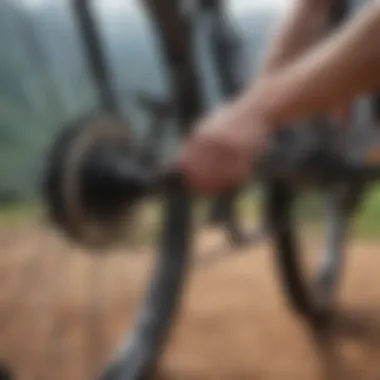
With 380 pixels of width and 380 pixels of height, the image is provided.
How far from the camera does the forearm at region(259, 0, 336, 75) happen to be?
981mm

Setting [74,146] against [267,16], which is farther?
[267,16]

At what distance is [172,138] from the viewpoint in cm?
115

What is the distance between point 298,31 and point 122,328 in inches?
18.8

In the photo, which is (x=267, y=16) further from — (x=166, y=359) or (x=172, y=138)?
(x=166, y=359)

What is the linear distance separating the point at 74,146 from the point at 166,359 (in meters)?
0.33

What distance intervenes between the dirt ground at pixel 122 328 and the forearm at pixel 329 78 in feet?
1.63

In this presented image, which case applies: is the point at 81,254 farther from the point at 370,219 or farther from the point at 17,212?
the point at 370,219

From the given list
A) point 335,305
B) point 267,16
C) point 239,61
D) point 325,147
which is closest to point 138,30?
point 239,61

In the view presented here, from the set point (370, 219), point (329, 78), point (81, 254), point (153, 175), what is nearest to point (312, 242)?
point (370, 219)

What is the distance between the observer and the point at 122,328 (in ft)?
4.21

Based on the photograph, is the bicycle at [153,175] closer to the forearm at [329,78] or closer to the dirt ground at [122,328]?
the dirt ground at [122,328]

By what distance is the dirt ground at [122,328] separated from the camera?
1171 millimetres

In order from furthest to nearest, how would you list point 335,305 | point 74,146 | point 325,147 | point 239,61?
point 335,305 < point 239,61 < point 325,147 < point 74,146

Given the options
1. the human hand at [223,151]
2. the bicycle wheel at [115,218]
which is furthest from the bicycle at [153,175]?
the human hand at [223,151]
